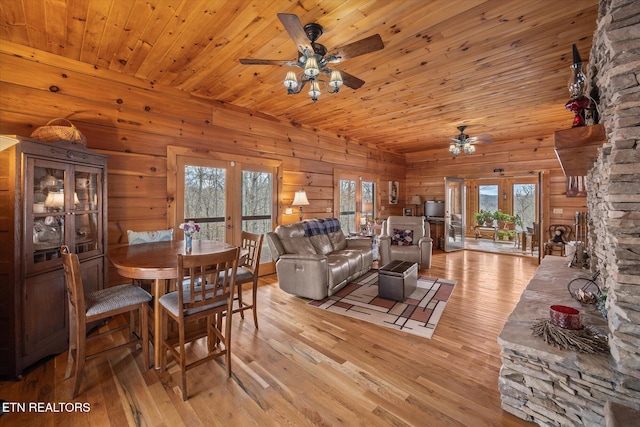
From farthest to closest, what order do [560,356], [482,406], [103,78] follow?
[103,78] < [482,406] < [560,356]

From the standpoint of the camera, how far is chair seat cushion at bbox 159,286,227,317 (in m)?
2.02

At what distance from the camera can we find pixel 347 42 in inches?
103

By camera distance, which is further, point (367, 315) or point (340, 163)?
point (340, 163)

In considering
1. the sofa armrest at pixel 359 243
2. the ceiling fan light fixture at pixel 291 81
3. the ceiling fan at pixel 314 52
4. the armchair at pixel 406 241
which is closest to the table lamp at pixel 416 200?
the armchair at pixel 406 241

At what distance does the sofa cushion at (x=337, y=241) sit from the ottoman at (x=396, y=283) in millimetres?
1234

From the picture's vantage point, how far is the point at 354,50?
2.17 meters

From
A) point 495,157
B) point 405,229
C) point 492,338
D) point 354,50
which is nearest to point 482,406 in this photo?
point 492,338

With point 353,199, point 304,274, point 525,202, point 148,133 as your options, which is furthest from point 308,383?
point 525,202

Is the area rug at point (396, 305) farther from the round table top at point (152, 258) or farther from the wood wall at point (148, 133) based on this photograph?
the wood wall at point (148, 133)

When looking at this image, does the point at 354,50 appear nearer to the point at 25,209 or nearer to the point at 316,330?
the point at 316,330

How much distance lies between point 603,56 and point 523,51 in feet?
3.28

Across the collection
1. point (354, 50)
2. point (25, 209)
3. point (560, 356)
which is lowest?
point (560, 356)

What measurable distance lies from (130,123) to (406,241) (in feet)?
16.1

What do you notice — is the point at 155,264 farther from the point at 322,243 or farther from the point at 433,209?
the point at 433,209
